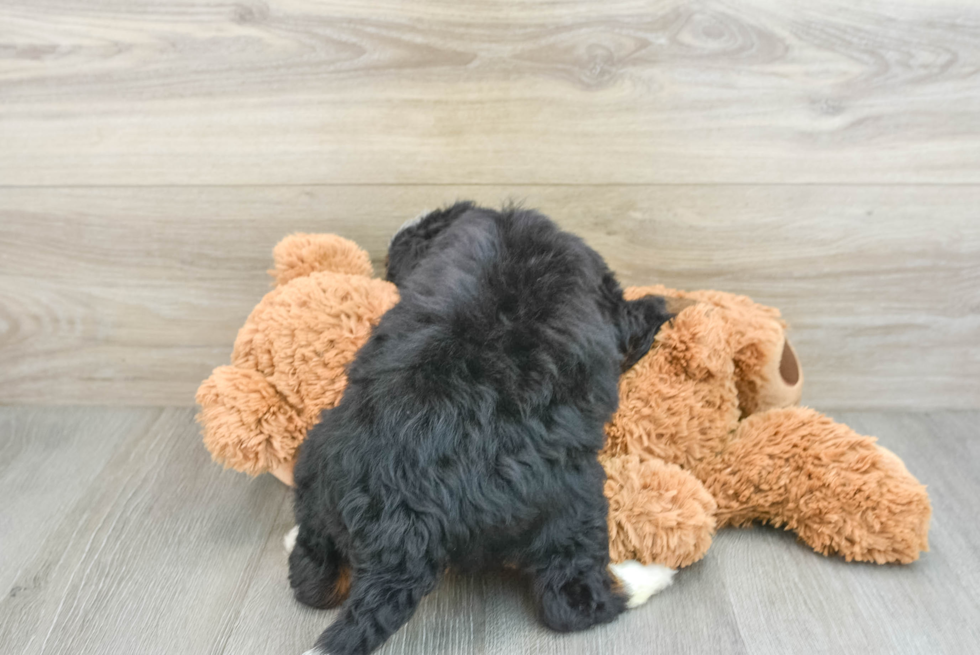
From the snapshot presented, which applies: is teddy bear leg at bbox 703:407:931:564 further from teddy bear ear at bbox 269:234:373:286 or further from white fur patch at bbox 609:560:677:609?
teddy bear ear at bbox 269:234:373:286

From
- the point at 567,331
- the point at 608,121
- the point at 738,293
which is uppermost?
the point at 608,121

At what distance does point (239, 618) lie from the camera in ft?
2.56

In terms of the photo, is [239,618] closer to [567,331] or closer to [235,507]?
[235,507]

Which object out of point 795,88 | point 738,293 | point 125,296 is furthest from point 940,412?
point 125,296

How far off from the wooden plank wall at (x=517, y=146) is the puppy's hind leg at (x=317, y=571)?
1.64 ft

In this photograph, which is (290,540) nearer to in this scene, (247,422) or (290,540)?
(290,540)

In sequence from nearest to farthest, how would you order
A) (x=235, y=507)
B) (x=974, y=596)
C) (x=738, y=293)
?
(x=974, y=596) < (x=235, y=507) < (x=738, y=293)

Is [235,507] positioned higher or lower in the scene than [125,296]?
lower

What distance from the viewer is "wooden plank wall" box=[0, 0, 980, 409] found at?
96 centimetres

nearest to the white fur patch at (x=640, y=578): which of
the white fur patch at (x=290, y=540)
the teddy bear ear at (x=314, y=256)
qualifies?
the white fur patch at (x=290, y=540)

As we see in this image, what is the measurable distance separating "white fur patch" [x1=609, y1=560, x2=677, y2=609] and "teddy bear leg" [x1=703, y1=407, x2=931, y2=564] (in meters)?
0.15

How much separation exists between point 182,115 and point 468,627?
0.83m

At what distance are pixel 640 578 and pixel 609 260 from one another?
50cm

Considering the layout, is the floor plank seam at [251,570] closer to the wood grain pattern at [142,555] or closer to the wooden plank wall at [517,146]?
the wood grain pattern at [142,555]
